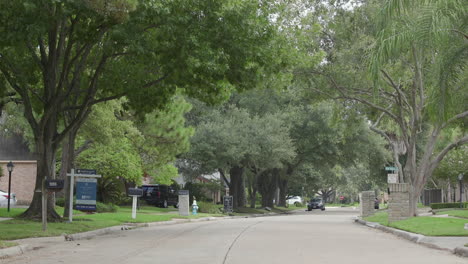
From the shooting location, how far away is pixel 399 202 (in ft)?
82.5

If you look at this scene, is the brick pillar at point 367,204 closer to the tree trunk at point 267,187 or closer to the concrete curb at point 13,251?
the concrete curb at point 13,251

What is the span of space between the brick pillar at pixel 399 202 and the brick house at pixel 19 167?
2838cm

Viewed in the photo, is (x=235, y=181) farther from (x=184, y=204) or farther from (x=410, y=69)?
(x=410, y=69)

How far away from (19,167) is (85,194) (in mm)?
25299

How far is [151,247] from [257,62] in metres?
7.74

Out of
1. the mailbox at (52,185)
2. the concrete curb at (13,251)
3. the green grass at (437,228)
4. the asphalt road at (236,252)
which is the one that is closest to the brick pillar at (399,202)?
the green grass at (437,228)

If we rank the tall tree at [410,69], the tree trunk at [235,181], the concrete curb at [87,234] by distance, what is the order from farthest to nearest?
the tree trunk at [235,181], the tall tree at [410,69], the concrete curb at [87,234]

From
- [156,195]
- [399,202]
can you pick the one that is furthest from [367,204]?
[156,195]

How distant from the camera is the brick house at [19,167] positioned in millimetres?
44531

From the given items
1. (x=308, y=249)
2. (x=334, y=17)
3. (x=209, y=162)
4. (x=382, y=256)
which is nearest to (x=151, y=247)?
(x=308, y=249)

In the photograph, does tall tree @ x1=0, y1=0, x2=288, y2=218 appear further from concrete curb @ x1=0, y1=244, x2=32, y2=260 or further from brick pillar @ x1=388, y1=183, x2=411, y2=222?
brick pillar @ x1=388, y1=183, x2=411, y2=222

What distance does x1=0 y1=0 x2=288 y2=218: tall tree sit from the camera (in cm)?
1648

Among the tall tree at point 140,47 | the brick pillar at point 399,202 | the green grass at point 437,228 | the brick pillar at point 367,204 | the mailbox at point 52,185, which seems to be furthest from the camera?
the brick pillar at point 367,204

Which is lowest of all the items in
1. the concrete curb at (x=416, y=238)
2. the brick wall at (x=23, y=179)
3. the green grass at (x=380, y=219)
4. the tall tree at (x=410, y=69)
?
the concrete curb at (x=416, y=238)
